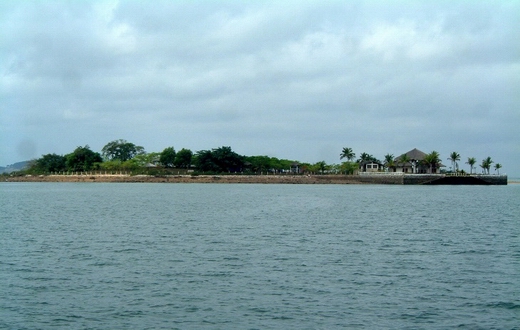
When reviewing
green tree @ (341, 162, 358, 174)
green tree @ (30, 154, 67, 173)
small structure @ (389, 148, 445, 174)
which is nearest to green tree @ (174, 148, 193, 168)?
green tree @ (30, 154, 67, 173)

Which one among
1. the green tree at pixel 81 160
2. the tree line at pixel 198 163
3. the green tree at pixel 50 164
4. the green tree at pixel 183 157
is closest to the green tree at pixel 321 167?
the tree line at pixel 198 163

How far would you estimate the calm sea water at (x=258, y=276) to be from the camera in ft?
60.0

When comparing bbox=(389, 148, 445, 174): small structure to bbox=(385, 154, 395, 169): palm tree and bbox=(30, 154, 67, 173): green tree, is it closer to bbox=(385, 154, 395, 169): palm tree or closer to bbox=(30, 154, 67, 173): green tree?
bbox=(385, 154, 395, 169): palm tree

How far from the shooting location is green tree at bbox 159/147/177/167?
180625mm

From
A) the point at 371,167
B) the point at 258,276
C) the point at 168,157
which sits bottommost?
the point at 258,276

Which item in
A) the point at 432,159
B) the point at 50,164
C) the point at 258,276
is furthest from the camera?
the point at 50,164

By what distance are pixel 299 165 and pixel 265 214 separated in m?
145

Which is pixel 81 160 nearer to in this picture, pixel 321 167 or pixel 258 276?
pixel 321 167

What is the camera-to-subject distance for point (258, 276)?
2397 cm

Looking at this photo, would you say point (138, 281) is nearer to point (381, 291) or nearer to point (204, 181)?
point (381, 291)

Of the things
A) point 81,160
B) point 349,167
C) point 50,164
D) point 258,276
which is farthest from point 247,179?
point 258,276

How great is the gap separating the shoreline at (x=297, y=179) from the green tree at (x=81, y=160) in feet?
18.3

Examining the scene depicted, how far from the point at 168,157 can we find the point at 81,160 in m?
28.8

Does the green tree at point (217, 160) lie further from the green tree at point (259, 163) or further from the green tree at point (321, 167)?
the green tree at point (321, 167)
